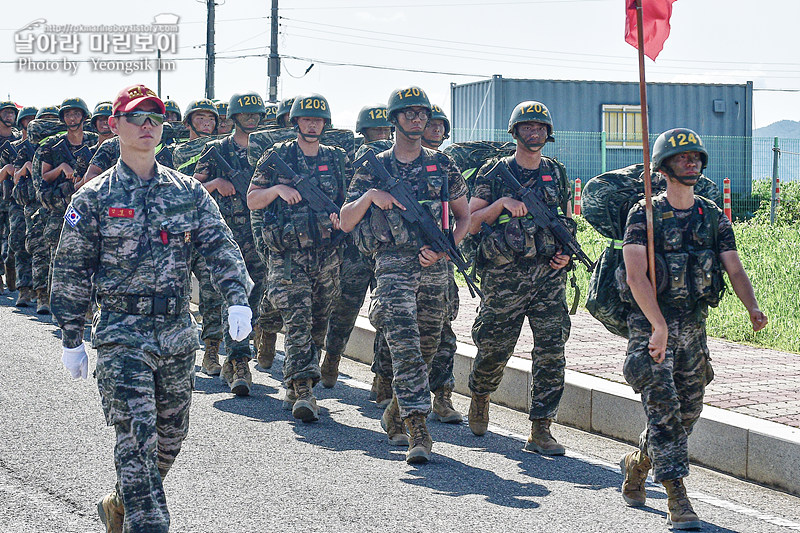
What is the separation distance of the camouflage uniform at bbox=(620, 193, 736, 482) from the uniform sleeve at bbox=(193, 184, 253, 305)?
201cm

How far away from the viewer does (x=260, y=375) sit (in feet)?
31.6

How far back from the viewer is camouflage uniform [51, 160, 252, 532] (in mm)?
4555

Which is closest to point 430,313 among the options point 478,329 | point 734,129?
point 478,329

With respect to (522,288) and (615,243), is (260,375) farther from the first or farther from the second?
(615,243)

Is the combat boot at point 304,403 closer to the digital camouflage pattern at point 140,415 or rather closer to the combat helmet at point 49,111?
the digital camouflage pattern at point 140,415

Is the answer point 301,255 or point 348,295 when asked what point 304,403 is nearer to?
point 301,255

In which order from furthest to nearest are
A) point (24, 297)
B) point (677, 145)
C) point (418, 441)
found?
point (24, 297) → point (418, 441) → point (677, 145)

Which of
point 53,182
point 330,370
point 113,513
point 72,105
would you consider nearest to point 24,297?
point 53,182

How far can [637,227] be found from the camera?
5.61 metres

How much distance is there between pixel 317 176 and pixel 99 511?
12.3 feet

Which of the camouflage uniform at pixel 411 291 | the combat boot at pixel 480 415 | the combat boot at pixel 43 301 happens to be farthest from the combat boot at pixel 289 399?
the combat boot at pixel 43 301

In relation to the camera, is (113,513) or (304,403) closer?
(113,513)

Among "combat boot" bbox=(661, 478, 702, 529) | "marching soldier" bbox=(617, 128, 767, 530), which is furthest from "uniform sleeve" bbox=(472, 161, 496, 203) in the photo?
"combat boot" bbox=(661, 478, 702, 529)

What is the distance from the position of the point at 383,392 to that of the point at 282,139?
2.17 meters
